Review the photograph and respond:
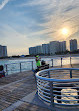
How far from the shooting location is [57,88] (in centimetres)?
521

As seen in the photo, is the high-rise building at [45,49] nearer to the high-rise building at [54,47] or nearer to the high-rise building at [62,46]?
the high-rise building at [54,47]

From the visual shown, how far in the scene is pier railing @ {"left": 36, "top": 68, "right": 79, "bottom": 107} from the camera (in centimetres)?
299

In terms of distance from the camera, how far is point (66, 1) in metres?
9.25

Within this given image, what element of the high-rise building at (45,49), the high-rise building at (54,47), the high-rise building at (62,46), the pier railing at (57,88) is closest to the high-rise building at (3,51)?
the high-rise building at (45,49)

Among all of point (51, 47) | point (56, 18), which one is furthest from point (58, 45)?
point (56, 18)

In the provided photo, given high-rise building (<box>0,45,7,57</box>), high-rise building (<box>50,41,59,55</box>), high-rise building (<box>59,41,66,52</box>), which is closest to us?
high-rise building (<box>50,41,59,55</box>)

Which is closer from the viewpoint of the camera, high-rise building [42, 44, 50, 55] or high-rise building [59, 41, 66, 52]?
high-rise building [59, 41, 66, 52]

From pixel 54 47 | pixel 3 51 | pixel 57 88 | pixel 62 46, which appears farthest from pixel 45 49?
pixel 57 88

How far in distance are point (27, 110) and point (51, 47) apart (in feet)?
385

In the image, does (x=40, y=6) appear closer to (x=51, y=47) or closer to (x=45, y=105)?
(x=45, y=105)

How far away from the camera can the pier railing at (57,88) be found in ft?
9.82

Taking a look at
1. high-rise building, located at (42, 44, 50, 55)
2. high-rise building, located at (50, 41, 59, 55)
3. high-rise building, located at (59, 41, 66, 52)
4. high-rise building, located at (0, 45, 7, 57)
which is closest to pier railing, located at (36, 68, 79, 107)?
high-rise building, located at (50, 41, 59, 55)

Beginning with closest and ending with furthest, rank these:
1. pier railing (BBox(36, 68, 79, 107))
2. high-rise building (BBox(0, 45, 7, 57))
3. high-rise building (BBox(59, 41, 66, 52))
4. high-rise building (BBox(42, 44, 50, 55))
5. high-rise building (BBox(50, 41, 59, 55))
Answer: pier railing (BBox(36, 68, 79, 107)) < high-rise building (BBox(50, 41, 59, 55)) < high-rise building (BBox(0, 45, 7, 57)) < high-rise building (BBox(59, 41, 66, 52)) < high-rise building (BBox(42, 44, 50, 55))

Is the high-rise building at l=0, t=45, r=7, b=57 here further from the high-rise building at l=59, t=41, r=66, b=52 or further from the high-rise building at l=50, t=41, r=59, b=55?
the high-rise building at l=59, t=41, r=66, b=52
